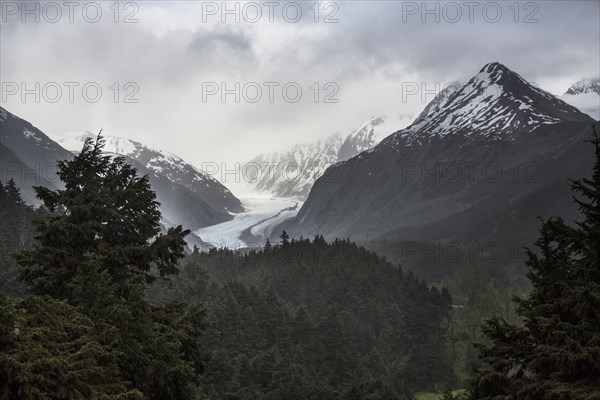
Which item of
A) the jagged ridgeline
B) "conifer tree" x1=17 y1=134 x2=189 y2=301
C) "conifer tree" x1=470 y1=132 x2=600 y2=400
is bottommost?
the jagged ridgeline

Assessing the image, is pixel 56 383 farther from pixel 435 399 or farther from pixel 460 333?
pixel 460 333

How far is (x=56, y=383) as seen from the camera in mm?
15969

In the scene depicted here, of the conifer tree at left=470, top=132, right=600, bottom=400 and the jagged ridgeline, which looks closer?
the conifer tree at left=470, top=132, right=600, bottom=400

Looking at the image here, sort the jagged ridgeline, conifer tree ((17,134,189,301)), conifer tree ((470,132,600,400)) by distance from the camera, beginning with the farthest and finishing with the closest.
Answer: the jagged ridgeline, conifer tree ((17,134,189,301)), conifer tree ((470,132,600,400))

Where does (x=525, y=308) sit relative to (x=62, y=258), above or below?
below

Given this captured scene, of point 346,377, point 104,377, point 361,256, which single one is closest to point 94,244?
point 104,377

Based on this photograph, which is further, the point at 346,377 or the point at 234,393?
the point at 346,377

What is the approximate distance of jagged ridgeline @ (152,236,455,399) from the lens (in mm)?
88125

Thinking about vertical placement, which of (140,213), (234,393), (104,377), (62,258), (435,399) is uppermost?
(140,213)

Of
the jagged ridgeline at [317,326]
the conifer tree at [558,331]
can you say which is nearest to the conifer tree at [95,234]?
the conifer tree at [558,331]

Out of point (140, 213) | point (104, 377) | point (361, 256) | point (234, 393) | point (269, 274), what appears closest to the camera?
point (104, 377)

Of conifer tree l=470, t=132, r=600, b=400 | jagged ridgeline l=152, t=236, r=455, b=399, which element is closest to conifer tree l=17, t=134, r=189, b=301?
conifer tree l=470, t=132, r=600, b=400

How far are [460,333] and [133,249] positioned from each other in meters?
137

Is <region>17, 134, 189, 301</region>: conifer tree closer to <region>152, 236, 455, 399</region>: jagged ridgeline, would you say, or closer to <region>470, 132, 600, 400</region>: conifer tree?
<region>470, 132, 600, 400</region>: conifer tree
